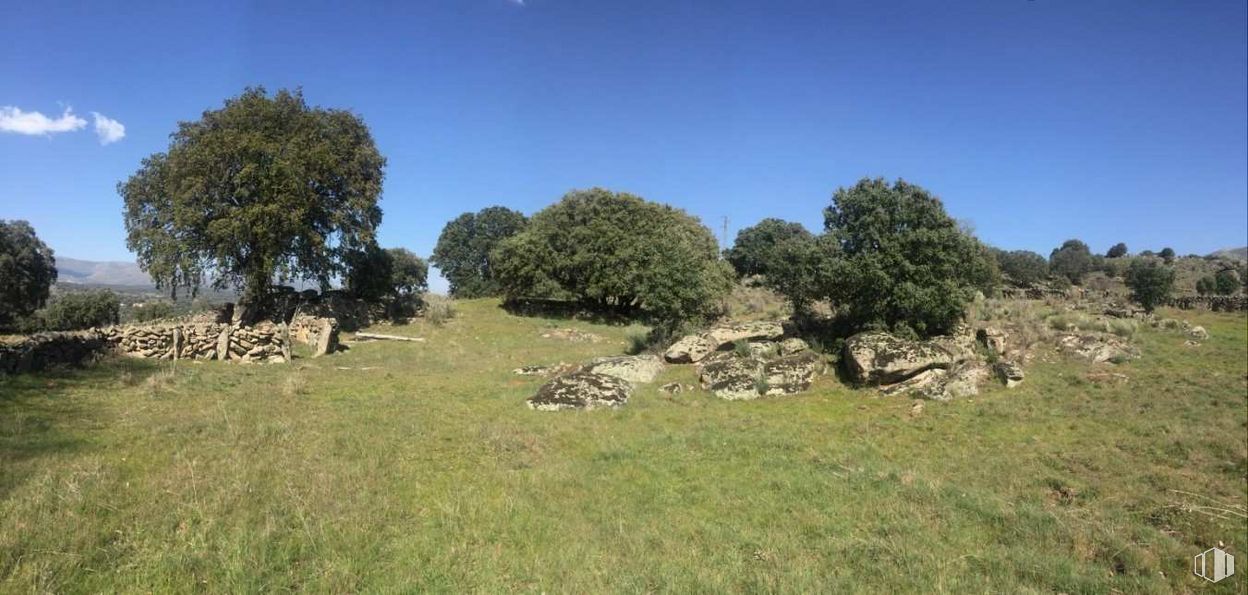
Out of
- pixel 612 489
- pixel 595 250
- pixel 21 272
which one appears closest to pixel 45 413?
pixel 612 489

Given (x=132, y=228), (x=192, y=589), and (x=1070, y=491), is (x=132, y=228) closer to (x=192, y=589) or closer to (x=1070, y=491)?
(x=192, y=589)

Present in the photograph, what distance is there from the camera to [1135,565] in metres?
6.79

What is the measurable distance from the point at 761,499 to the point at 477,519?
4.16 metres

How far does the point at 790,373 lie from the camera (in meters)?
16.8

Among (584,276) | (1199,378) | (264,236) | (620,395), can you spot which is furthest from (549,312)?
(1199,378)

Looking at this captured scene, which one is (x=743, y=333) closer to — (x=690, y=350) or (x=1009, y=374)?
(x=690, y=350)

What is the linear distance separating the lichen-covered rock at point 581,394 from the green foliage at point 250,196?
18.8 m

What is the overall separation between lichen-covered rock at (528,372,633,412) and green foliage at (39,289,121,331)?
4242 cm

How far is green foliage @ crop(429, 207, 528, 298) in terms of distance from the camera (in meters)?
70.3

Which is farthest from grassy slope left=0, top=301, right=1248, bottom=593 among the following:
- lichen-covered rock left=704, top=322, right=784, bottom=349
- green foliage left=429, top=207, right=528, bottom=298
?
green foliage left=429, top=207, right=528, bottom=298

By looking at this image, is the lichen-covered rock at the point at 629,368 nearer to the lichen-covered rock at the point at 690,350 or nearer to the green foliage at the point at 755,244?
the lichen-covered rock at the point at 690,350

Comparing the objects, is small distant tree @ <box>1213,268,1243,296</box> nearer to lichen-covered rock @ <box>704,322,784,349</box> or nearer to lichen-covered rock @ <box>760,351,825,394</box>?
lichen-covered rock @ <box>704,322,784,349</box>

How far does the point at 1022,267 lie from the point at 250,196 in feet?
199

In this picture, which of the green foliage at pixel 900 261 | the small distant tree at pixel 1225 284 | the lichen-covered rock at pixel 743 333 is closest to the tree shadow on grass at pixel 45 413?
the lichen-covered rock at pixel 743 333
